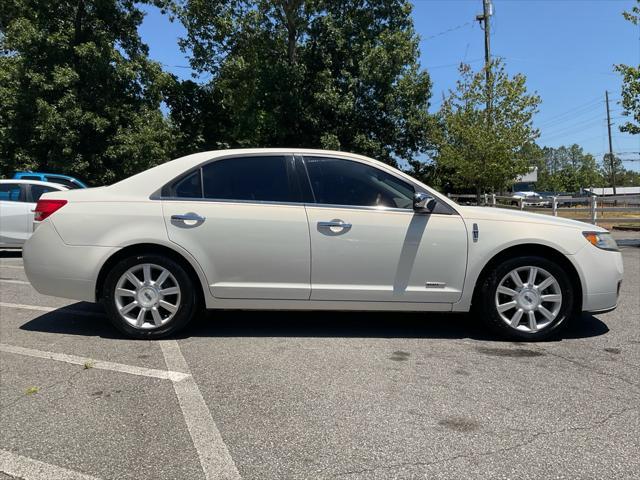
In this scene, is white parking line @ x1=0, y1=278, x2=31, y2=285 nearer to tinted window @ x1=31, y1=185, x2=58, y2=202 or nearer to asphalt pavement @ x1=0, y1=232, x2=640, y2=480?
asphalt pavement @ x1=0, y1=232, x2=640, y2=480

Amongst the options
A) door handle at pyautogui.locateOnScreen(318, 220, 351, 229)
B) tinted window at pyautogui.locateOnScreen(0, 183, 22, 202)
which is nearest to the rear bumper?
door handle at pyautogui.locateOnScreen(318, 220, 351, 229)

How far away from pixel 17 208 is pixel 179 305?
25.4 ft

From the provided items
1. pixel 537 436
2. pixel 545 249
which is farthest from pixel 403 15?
pixel 537 436

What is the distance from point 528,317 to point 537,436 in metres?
1.89

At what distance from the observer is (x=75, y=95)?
17.6 meters

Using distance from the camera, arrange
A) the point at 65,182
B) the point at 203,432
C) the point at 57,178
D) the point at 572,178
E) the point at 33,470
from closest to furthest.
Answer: the point at 33,470 → the point at 203,432 → the point at 65,182 → the point at 57,178 → the point at 572,178

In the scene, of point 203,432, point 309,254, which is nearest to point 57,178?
point 309,254

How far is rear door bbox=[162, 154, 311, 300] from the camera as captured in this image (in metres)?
4.61

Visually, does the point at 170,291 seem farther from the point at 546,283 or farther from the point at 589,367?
the point at 589,367

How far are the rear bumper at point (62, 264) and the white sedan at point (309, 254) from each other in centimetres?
1

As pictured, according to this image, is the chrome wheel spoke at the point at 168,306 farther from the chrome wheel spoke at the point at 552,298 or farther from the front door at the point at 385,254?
the chrome wheel spoke at the point at 552,298

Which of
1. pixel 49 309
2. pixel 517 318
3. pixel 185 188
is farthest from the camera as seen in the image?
pixel 49 309

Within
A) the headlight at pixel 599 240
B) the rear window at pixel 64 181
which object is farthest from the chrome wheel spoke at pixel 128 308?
the rear window at pixel 64 181

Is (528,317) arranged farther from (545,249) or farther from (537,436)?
(537,436)
